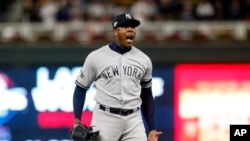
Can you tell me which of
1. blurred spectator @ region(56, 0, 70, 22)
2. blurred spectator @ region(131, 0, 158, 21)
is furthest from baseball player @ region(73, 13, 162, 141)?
blurred spectator @ region(56, 0, 70, 22)

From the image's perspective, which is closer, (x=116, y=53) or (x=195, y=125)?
(x=116, y=53)

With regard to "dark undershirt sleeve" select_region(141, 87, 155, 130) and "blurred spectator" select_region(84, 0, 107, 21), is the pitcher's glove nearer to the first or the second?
"dark undershirt sleeve" select_region(141, 87, 155, 130)

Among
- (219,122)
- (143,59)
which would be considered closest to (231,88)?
(219,122)

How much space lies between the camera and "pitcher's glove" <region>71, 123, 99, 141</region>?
7.01 m

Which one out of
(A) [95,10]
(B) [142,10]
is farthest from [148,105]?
(A) [95,10]

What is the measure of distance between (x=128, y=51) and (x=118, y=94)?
392 millimetres

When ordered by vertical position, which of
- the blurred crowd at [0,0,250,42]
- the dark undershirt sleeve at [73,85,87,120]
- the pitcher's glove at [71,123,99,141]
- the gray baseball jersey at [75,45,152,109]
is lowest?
the pitcher's glove at [71,123,99,141]

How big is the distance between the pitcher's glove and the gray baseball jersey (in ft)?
0.85

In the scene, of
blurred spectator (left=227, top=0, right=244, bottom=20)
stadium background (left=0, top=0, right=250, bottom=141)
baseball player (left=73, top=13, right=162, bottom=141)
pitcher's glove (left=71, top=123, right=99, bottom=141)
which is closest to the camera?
pitcher's glove (left=71, top=123, right=99, bottom=141)

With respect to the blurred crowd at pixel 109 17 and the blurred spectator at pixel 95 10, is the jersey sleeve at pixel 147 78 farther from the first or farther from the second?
the blurred spectator at pixel 95 10

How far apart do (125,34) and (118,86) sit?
422 mm

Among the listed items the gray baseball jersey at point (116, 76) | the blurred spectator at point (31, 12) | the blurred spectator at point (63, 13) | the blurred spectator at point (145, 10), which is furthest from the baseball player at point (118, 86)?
the blurred spectator at point (31, 12)

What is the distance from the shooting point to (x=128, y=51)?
7.28 m

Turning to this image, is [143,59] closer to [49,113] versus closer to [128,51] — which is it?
[128,51]
